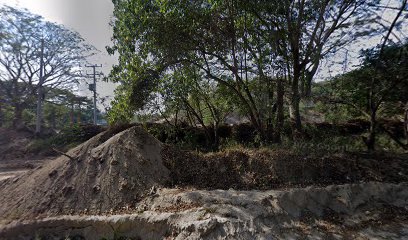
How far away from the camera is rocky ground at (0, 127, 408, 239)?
17.3 ft

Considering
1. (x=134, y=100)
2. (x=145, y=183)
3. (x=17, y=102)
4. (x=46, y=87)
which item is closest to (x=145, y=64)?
(x=134, y=100)

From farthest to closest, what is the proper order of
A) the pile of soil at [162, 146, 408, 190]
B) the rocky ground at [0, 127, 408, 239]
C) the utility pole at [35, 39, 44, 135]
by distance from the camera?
1. the utility pole at [35, 39, 44, 135]
2. the pile of soil at [162, 146, 408, 190]
3. the rocky ground at [0, 127, 408, 239]

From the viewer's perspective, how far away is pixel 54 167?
8.03 meters

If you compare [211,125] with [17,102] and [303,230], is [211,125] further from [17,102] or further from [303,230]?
[17,102]

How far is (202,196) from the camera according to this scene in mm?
5738

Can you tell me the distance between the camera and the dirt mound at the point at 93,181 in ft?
21.4

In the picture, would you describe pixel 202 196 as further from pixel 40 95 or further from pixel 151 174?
pixel 40 95

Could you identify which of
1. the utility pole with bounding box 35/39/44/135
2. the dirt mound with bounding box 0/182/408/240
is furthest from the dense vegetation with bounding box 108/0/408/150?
the utility pole with bounding box 35/39/44/135

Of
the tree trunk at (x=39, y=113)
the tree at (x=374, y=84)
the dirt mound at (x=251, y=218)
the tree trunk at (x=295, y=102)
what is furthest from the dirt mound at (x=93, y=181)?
the tree trunk at (x=39, y=113)

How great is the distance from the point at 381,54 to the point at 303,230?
6129mm

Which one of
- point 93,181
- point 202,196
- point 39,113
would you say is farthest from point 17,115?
point 202,196

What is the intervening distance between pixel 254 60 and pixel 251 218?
482 cm

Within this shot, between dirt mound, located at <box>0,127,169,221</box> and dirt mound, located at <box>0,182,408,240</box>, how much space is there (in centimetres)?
36

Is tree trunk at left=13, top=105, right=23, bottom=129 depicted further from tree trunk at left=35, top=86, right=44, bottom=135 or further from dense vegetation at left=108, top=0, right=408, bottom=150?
dense vegetation at left=108, top=0, right=408, bottom=150
